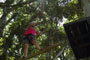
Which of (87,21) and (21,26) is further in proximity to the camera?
(21,26)

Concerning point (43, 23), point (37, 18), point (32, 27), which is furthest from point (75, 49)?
point (37, 18)

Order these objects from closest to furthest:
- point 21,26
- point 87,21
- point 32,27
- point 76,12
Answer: point 87,21 → point 32,27 → point 76,12 → point 21,26

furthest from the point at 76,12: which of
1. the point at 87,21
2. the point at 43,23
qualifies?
the point at 87,21

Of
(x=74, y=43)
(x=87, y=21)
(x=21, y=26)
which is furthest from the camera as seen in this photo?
(x=21, y=26)

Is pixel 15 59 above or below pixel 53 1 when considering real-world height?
below

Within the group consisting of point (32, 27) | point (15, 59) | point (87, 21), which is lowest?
point (15, 59)

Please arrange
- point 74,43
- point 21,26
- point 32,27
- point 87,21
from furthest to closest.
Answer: point 21,26 → point 32,27 → point 74,43 → point 87,21

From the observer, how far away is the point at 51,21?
28.1 feet

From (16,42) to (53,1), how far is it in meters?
3.26

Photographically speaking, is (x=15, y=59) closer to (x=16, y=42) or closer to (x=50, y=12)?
(x=16, y=42)

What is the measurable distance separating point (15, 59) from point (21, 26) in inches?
75.8

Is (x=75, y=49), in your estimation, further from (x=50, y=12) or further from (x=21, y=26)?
A: (x=21, y=26)

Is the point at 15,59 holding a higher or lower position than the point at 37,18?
lower

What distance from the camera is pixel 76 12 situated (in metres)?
8.41
